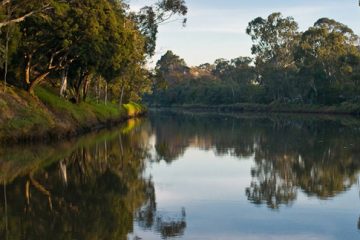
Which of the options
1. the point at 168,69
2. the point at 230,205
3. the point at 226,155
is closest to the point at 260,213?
the point at 230,205

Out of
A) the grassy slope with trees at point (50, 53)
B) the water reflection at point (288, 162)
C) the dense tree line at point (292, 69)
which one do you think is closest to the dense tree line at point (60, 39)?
the grassy slope with trees at point (50, 53)

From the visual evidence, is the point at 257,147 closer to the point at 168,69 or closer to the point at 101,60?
the point at 101,60

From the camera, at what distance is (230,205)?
1513 cm

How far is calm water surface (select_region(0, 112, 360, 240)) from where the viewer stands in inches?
478

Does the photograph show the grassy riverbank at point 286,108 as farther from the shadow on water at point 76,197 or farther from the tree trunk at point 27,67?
the shadow on water at point 76,197

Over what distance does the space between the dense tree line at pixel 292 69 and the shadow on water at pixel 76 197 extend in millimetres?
55653

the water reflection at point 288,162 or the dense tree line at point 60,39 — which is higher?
the dense tree line at point 60,39

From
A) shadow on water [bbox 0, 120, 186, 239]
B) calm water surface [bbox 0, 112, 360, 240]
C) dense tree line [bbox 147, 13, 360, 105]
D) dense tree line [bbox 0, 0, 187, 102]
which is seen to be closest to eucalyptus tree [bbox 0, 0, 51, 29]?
dense tree line [bbox 0, 0, 187, 102]

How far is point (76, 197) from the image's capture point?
15922 millimetres

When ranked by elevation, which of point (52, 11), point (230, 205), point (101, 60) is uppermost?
point (52, 11)

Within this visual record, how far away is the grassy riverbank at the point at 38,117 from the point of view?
3303 centimetres

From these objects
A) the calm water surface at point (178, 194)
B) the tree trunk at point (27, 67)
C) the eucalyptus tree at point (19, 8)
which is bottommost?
the calm water surface at point (178, 194)

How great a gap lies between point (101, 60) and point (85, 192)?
85.8 feet

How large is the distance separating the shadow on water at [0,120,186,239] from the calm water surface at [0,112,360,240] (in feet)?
0.08
